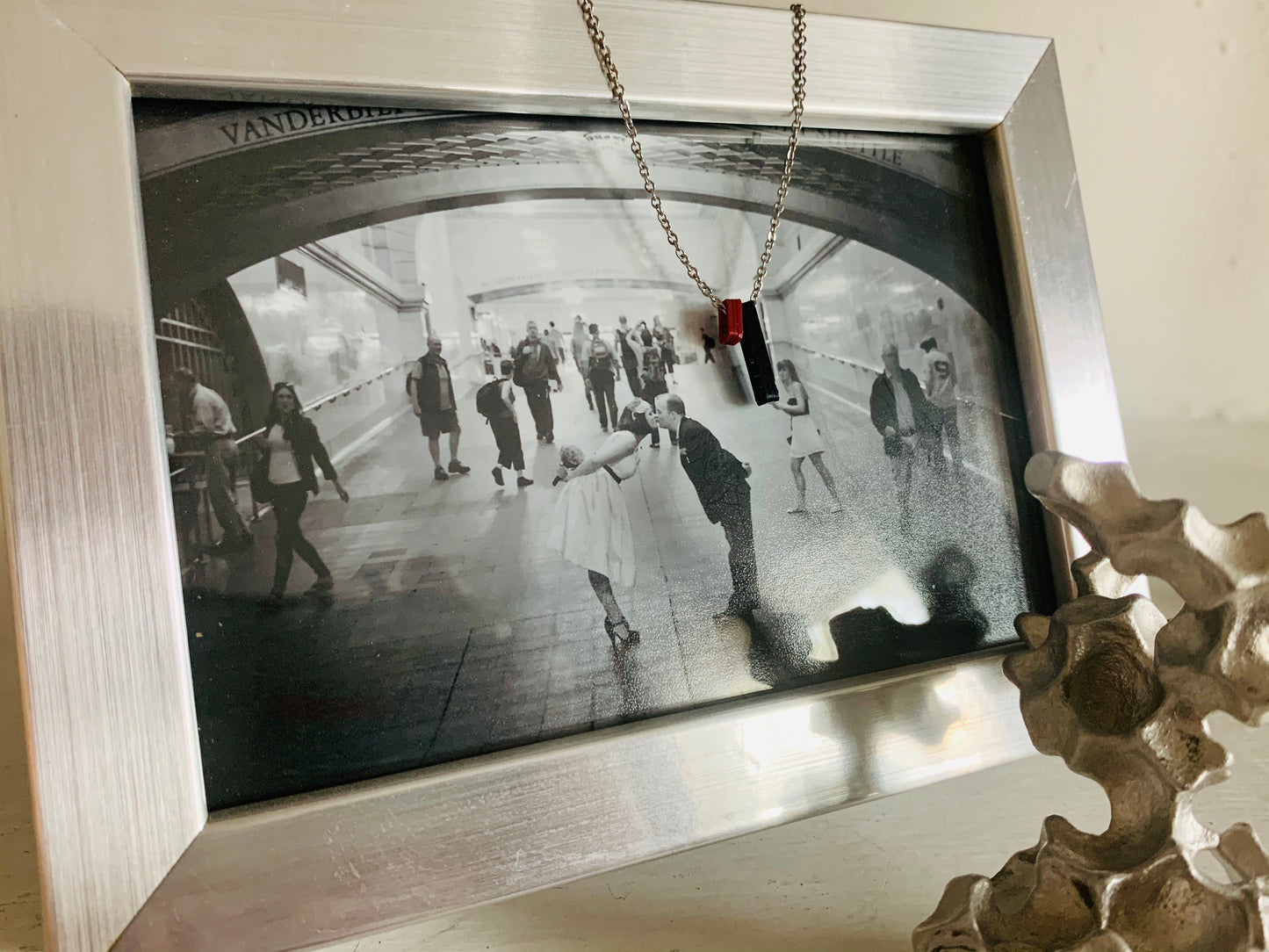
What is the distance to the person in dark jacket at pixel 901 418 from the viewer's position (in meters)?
0.55

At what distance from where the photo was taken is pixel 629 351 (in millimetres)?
500

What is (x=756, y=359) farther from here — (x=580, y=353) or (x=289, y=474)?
(x=289, y=474)

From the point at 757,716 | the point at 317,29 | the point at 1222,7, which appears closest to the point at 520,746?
the point at 757,716

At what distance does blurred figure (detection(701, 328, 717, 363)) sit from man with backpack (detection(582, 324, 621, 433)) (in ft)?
0.20

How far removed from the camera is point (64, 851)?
357mm

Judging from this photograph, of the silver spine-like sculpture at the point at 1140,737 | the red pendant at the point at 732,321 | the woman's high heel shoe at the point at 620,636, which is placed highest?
the red pendant at the point at 732,321

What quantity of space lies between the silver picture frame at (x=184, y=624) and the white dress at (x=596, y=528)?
96 millimetres

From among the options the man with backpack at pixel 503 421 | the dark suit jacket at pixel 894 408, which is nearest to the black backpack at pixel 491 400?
the man with backpack at pixel 503 421

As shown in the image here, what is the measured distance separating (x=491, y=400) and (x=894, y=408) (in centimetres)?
28

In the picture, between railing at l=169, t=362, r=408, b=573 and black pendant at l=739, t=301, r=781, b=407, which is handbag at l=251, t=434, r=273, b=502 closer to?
railing at l=169, t=362, r=408, b=573

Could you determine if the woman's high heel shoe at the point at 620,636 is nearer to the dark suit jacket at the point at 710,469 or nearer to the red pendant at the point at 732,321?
the dark suit jacket at the point at 710,469

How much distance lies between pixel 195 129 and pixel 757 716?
46cm

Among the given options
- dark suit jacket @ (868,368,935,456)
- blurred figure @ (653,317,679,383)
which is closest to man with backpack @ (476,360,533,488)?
blurred figure @ (653,317,679,383)

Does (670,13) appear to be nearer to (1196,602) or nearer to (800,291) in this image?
(800,291)
